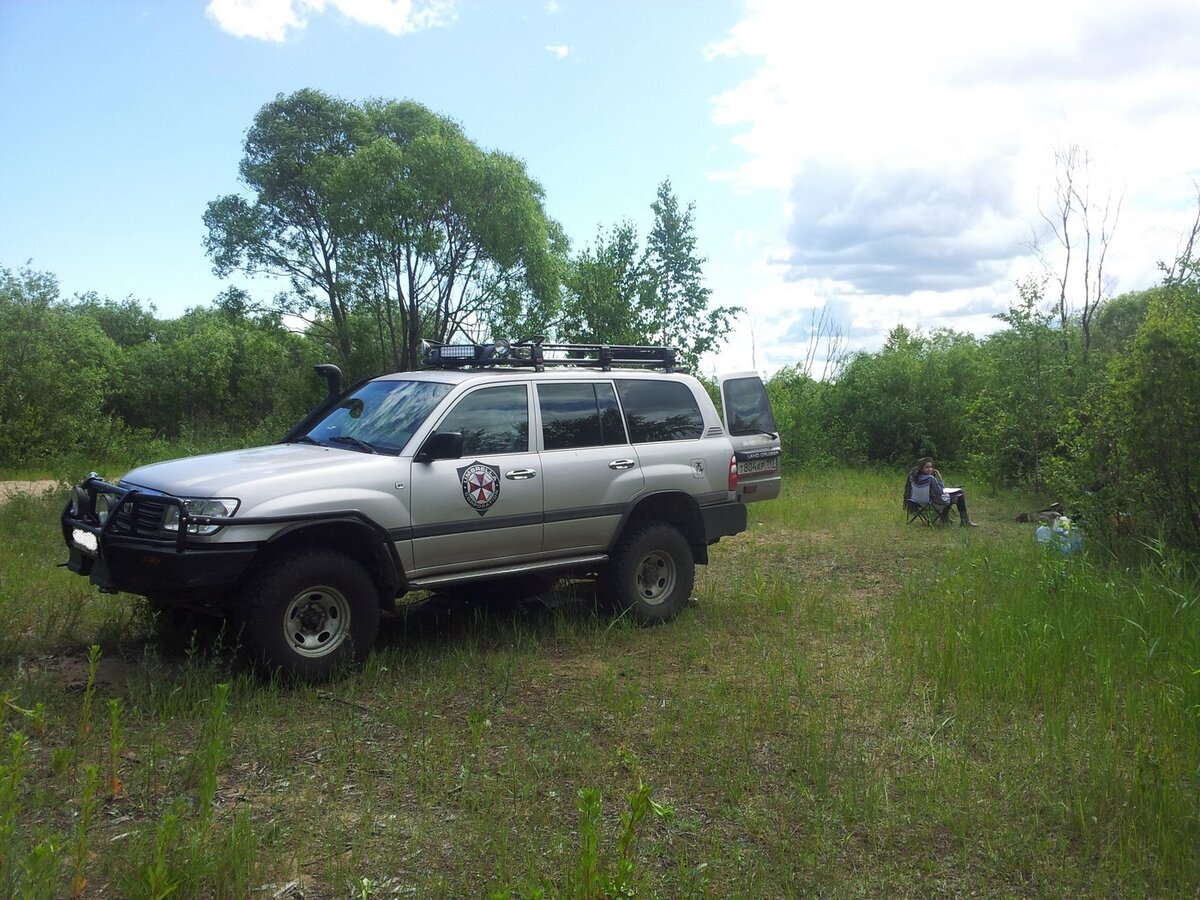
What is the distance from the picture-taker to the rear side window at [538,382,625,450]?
670cm

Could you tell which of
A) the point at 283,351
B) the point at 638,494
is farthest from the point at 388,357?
the point at 638,494

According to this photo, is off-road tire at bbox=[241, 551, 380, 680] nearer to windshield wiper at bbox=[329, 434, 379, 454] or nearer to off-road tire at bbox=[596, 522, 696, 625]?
windshield wiper at bbox=[329, 434, 379, 454]

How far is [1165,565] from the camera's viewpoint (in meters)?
7.13

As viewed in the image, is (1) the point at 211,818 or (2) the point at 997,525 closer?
(1) the point at 211,818

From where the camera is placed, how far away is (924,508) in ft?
44.0

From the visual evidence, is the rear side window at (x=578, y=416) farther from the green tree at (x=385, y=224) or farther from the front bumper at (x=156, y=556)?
the green tree at (x=385, y=224)

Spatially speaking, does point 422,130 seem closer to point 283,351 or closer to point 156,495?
point 283,351

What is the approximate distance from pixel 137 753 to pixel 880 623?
5.09 meters

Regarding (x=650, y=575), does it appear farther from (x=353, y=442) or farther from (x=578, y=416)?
(x=353, y=442)

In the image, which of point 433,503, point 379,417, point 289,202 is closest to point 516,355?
point 379,417

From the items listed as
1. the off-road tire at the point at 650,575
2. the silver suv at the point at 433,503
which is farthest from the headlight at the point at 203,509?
the off-road tire at the point at 650,575

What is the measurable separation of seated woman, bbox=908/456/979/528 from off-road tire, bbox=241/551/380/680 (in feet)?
32.0

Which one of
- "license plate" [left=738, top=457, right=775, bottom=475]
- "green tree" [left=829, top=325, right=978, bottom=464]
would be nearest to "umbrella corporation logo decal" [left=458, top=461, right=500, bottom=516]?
"license plate" [left=738, top=457, right=775, bottom=475]

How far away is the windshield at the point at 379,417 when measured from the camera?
6.11m
